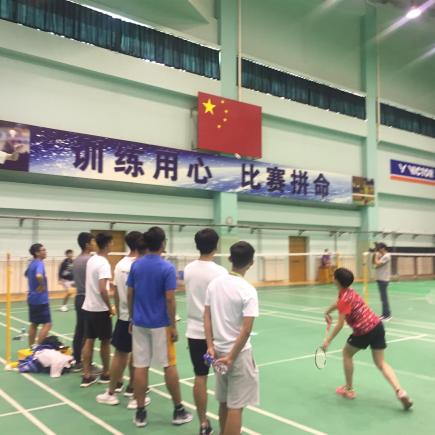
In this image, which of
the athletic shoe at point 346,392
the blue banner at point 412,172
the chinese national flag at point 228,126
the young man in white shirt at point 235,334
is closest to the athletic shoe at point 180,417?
the young man in white shirt at point 235,334

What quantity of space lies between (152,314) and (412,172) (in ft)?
92.6

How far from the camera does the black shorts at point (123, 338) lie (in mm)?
5457

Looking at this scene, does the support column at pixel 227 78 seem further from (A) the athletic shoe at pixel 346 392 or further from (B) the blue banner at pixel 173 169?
(A) the athletic shoe at pixel 346 392

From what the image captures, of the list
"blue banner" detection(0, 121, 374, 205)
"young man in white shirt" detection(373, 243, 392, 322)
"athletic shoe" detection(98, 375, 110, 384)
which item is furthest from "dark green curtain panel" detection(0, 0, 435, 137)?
"athletic shoe" detection(98, 375, 110, 384)

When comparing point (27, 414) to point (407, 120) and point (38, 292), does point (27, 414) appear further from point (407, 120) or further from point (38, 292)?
point (407, 120)

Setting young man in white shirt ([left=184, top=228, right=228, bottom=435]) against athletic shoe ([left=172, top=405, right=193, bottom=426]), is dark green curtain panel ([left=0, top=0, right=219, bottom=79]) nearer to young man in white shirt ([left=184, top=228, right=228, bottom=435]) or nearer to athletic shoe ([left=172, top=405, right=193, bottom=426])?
young man in white shirt ([left=184, top=228, right=228, bottom=435])

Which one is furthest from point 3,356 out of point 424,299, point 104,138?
point 424,299

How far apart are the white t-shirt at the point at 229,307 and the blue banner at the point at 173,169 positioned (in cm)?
1390

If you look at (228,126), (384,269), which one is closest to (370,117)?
(228,126)

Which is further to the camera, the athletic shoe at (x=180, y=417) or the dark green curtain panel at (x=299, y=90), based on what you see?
the dark green curtain panel at (x=299, y=90)

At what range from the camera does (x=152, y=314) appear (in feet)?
15.9

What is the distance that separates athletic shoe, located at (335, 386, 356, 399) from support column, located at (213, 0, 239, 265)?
49.0ft

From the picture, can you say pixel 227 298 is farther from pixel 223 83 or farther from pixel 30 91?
→ pixel 223 83

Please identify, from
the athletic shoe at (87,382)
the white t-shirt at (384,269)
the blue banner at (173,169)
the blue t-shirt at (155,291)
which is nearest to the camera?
the blue t-shirt at (155,291)
